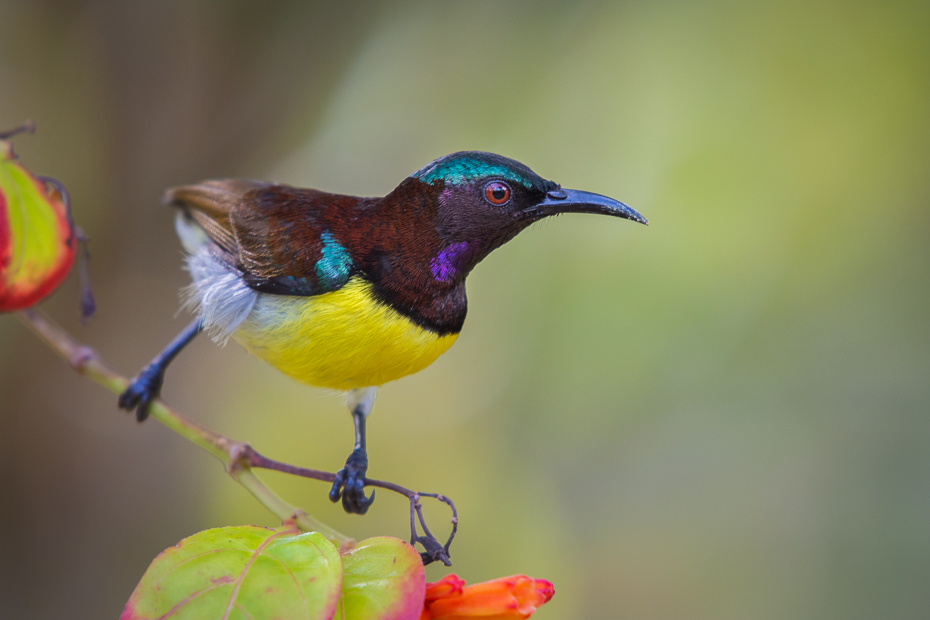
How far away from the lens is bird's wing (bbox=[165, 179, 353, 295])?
1.67 m

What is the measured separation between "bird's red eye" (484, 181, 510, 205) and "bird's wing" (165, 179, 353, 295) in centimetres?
36

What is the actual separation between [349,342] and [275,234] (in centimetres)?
44

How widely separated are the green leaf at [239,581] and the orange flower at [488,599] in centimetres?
20

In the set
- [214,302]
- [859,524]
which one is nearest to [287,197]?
[214,302]

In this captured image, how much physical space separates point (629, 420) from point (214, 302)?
2849 mm

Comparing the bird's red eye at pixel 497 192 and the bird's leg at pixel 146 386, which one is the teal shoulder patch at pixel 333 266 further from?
the bird's leg at pixel 146 386

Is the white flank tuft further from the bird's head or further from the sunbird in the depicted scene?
the bird's head

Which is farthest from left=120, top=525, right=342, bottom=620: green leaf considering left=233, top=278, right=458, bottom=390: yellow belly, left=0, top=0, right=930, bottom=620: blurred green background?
left=0, top=0, right=930, bottom=620: blurred green background

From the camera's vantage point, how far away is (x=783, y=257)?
390 centimetres

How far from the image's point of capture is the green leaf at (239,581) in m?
1.03

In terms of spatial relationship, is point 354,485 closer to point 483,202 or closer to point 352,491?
point 352,491

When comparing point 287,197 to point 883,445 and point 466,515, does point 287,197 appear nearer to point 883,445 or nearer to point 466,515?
point 466,515

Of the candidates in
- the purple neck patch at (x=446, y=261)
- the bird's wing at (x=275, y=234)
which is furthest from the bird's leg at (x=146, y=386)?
the purple neck patch at (x=446, y=261)

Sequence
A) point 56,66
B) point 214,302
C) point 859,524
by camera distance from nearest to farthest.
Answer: point 214,302 < point 56,66 < point 859,524
